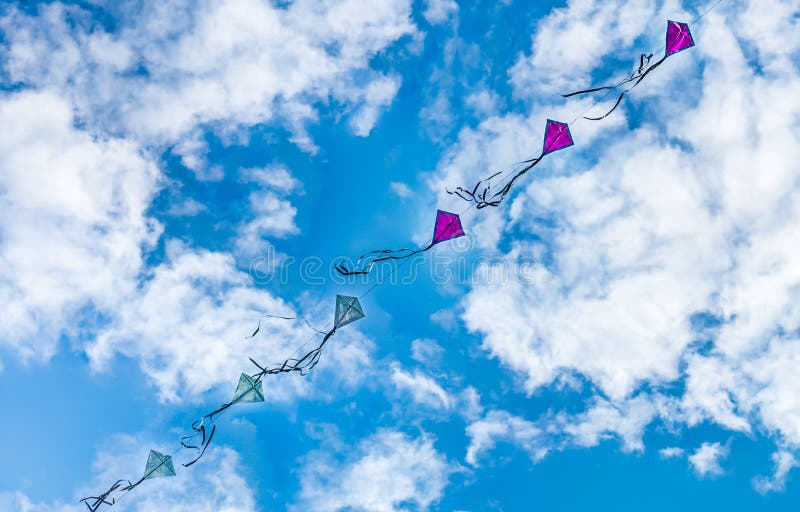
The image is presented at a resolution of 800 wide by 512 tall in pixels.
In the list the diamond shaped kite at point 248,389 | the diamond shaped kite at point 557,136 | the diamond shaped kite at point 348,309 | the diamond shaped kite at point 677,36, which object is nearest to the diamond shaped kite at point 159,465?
the diamond shaped kite at point 248,389

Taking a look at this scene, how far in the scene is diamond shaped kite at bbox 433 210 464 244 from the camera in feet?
50.3

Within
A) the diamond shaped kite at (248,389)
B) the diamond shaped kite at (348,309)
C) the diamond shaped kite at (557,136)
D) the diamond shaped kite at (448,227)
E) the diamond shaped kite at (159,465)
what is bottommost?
the diamond shaped kite at (159,465)

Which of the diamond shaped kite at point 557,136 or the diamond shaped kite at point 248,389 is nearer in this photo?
the diamond shaped kite at point 557,136

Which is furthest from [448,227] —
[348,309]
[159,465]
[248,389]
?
[159,465]

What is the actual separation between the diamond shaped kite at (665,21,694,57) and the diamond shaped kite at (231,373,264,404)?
1510 centimetres

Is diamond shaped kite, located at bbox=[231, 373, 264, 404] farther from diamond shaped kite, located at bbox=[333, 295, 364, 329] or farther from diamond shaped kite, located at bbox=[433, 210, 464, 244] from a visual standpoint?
diamond shaped kite, located at bbox=[433, 210, 464, 244]

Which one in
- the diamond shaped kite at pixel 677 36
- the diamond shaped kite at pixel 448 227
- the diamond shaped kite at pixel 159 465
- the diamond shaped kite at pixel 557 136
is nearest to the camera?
the diamond shaped kite at pixel 677 36

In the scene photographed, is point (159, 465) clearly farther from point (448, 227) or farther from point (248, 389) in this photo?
point (448, 227)

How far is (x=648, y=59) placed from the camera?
43.7ft

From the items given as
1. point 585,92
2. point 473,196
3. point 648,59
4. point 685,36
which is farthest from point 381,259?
point 685,36

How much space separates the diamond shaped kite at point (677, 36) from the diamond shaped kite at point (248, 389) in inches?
595

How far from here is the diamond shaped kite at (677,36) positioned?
1379 centimetres

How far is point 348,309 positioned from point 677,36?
468 inches

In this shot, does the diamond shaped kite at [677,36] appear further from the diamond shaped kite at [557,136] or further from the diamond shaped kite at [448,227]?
the diamond shaped kite at [448,227]
